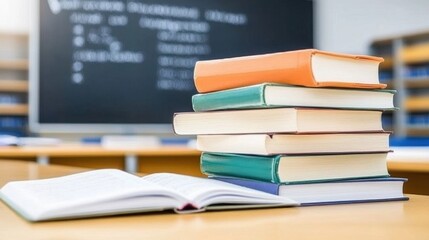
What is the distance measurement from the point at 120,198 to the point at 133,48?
322 centimetres

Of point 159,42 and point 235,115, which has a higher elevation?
point 159,42

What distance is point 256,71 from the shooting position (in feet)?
2.75

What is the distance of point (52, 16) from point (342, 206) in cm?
312

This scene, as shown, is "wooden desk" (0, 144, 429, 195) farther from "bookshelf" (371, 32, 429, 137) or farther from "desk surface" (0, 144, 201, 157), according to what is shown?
"bookshelf" (371, 32, 429, 137)

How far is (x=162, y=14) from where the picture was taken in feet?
13.0

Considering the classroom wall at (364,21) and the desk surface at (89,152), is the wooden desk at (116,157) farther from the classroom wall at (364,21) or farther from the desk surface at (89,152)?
the classroom wall at (364,21)

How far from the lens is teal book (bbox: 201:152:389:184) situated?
78 centimetres

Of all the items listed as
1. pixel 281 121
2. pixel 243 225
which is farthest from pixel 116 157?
pixel 243 225

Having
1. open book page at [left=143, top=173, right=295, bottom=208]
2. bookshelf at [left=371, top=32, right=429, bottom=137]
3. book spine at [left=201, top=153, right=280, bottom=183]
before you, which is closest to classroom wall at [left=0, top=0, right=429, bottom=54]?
bookshelf at [left=371, top=32, right=429, bottom=137]

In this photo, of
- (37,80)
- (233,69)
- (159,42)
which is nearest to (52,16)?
(37,80)

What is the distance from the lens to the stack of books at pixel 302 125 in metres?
0.78

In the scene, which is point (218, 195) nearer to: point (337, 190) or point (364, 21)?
point (337, 190)

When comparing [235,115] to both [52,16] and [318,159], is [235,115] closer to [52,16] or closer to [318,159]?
[318,159]

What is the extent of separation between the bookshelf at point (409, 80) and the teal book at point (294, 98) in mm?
5230
